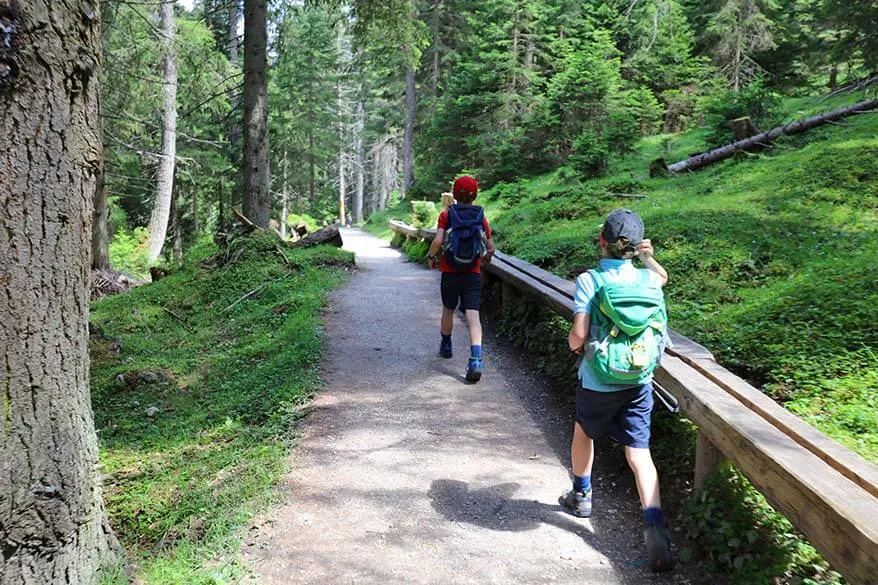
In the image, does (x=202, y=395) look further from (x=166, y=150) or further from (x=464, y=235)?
(x=166, y=150)

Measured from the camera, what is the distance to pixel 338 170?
181ft

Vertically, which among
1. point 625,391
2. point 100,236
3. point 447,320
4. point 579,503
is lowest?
point 579,503

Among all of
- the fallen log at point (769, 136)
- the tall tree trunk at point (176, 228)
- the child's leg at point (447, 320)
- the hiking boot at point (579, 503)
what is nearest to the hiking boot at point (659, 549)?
the hiking boot at point (579, 503)

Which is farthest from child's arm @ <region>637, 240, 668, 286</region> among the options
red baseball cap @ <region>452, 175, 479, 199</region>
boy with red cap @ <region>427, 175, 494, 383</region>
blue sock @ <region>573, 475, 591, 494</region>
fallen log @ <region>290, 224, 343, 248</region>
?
fallen log @ <region>290, 224, 343, 248</region>

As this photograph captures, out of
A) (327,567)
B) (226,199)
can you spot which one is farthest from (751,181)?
(226,199)

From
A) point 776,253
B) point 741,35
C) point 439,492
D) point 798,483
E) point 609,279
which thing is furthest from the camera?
point 741,35

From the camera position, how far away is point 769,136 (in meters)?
14.6

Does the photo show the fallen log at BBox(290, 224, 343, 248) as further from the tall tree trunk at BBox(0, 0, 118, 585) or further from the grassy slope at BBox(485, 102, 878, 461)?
the tall tree trunk at BBox(0, 0, 118, 585)

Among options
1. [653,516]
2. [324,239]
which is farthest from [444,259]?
[324,239]

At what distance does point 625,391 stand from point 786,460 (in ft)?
2.97

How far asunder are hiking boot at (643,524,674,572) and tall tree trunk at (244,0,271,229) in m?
10.8

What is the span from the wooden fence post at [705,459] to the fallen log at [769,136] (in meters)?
13.6

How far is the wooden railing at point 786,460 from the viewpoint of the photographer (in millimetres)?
2209

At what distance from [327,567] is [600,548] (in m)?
1.60
